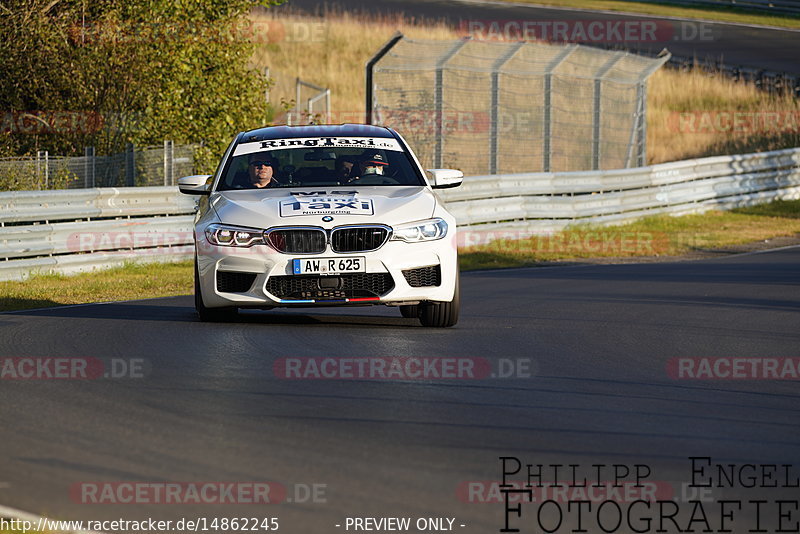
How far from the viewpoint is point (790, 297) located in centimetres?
1361

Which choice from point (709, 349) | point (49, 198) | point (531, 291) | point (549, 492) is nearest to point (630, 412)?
point (549, 492)

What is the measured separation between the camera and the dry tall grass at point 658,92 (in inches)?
1453

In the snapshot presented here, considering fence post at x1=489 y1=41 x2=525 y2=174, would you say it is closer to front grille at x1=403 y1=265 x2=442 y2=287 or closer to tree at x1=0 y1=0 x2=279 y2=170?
tree at x1=0 y1=0 x2=279 y2=170

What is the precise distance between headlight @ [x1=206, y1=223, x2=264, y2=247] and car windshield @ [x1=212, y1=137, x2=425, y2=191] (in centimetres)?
85

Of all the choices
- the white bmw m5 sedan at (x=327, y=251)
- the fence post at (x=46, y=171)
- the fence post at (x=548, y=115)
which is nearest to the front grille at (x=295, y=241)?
the white bmw m5 sedan at (x=327, y=251)

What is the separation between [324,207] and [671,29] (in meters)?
42.6

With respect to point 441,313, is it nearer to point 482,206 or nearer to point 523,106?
point 482,206

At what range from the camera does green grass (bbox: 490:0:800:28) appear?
55.1m

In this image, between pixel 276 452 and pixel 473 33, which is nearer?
pixel 276 452

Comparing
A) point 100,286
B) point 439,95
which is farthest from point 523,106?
point 100,286

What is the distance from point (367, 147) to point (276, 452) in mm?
5629

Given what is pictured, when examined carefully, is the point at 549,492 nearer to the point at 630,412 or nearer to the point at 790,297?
the point at 630,412

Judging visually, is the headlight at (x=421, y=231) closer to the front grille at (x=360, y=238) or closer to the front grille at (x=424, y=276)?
the front grille at (x=360, y=238)

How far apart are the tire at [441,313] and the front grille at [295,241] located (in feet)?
3.53
